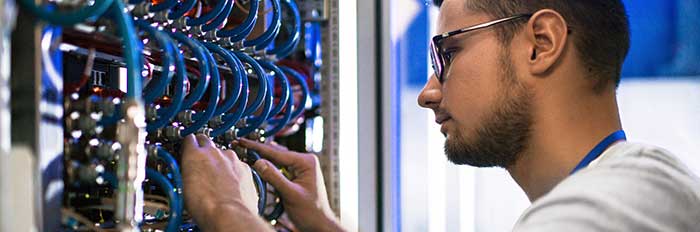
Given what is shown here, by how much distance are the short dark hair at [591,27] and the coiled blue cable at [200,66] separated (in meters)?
0.51

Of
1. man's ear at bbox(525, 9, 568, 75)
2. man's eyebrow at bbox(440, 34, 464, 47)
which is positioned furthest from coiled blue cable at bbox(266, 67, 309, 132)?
man's ear at bbox(525, 9, 568, 75)

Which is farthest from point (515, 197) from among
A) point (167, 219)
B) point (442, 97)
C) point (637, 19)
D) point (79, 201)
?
point (79, 201)

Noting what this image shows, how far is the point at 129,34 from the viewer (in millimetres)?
792

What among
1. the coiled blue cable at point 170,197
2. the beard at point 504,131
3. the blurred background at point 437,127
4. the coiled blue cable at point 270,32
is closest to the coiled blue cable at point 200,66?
the coiled blue cable at point 170,197

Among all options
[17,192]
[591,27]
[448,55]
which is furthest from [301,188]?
[17,192]

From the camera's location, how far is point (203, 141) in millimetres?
1209

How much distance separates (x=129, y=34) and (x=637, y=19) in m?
1.40

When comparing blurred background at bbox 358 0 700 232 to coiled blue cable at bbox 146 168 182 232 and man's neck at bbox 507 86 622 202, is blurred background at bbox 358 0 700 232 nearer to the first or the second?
man's neck at bbox 507 86 622 202

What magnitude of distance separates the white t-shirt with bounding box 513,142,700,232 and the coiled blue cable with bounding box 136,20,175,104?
546mm

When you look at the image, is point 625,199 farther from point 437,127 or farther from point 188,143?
point 437,127

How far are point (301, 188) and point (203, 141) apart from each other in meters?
0.31

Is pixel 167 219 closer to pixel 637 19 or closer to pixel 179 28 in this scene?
pixel 179 28

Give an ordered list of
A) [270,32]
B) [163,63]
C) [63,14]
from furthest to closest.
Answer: [270,32] → [163,63] → [63,14]

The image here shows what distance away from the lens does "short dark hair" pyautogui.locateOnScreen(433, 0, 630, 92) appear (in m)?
1.22
